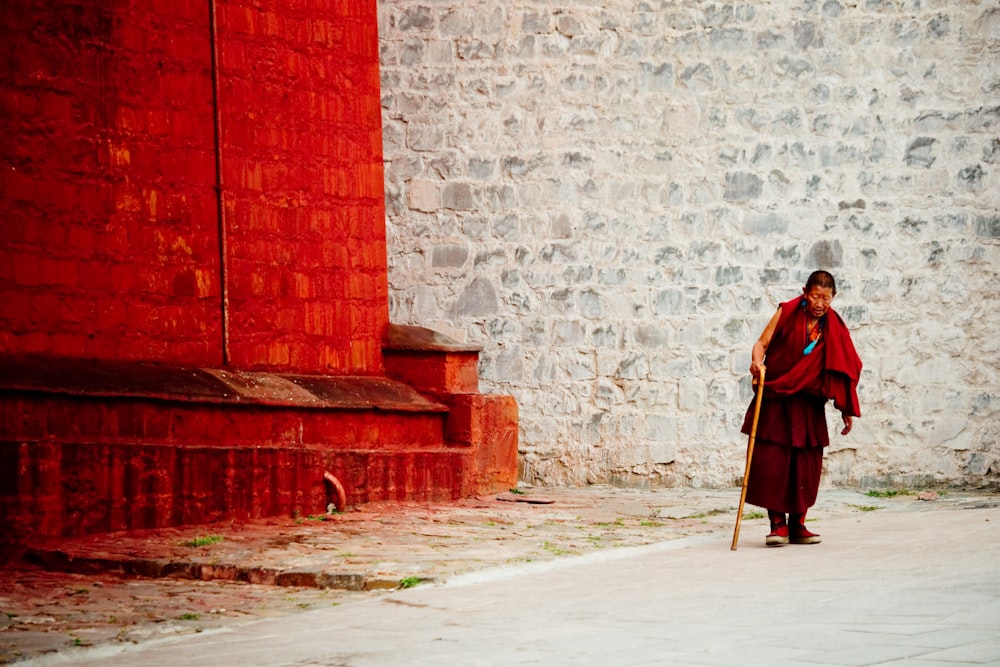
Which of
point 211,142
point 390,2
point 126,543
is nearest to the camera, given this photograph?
point 126,543

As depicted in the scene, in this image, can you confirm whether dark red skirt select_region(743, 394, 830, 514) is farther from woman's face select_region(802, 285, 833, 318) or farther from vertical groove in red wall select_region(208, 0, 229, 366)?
vertical groove in red wall select_region(208, 0, 229, 366)

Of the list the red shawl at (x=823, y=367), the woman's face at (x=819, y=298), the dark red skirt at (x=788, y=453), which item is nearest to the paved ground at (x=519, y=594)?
the dark red skirt at (x=788, y=453)

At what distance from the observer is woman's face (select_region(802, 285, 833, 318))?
8273 millimetres

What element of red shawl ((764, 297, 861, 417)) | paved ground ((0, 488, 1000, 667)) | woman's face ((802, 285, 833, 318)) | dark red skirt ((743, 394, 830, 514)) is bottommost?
paved ground ((0, 488, 1000, 667))

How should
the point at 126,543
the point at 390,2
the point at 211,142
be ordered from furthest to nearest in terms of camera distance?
the point at 390,2, the point at 211,142, the point at 126,543

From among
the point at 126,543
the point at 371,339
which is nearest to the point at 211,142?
the point at 371,339

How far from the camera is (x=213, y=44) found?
30.2ft

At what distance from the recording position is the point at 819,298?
8.27m

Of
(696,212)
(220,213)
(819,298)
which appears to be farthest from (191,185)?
(696,212)

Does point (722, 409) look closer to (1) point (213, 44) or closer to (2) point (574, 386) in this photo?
(2) point (574, 386)

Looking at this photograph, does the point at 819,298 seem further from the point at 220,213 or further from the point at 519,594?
the point at 220,213

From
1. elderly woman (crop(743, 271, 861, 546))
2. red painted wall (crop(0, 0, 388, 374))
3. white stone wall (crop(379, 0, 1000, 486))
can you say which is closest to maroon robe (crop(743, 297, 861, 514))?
elderly woman (crop(743, 271, 861, 546))

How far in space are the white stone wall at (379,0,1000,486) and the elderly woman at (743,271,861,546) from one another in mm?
2853

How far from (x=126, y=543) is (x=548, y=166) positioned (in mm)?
5172
